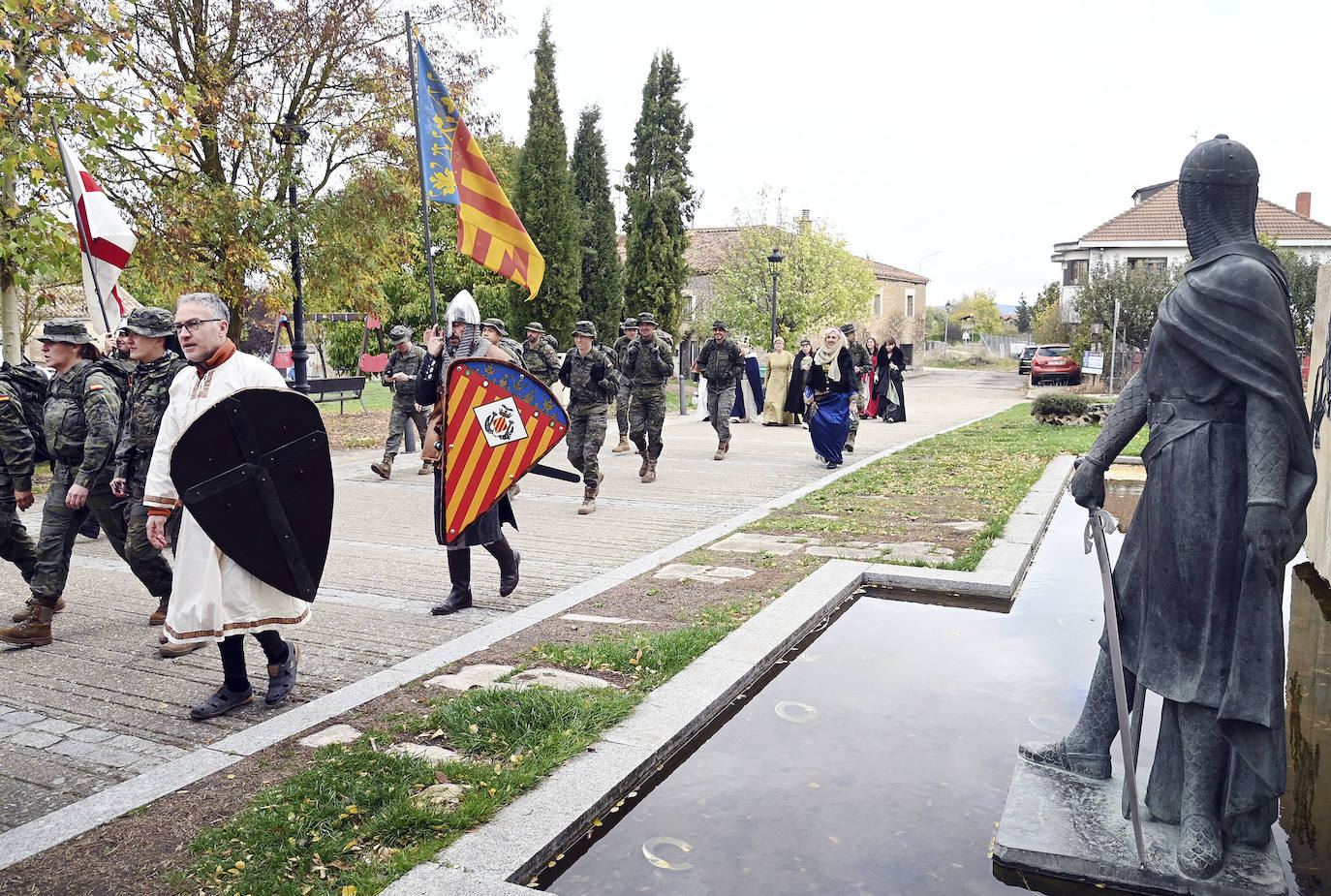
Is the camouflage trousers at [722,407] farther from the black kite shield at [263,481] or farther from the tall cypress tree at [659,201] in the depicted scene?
the tall cypress tree at [659,201]

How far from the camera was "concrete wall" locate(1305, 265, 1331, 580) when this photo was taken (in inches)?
261

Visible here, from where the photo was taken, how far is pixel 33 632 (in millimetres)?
5449

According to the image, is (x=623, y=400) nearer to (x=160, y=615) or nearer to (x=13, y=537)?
(x=160, y=615)

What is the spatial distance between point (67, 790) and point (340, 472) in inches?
380

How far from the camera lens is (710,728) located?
420 centimetres

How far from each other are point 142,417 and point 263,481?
163 centimetres

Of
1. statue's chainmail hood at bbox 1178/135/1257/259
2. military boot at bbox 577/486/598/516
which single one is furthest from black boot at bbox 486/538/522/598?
statue's chainmail hood at bbox 1178/135/1257/259

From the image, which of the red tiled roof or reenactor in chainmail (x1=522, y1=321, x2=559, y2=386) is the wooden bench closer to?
reenactor in chainmail (x1=522, y1=321, x2=559, y2=386)

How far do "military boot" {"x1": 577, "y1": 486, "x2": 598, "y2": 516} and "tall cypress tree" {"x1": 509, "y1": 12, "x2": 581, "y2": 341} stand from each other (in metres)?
18.9

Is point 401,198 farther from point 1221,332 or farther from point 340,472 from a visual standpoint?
point 1221,332

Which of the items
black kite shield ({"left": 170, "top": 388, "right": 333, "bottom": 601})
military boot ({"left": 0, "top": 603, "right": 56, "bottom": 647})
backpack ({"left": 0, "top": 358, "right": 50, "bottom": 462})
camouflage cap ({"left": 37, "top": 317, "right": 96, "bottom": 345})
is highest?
camouflage cap ({"left": 37, "top": 317, "right": 96, "bottom": 345})

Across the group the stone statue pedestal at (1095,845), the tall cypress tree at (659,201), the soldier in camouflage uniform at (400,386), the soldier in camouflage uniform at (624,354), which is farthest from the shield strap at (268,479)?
the tall cypress tree at (659,201)

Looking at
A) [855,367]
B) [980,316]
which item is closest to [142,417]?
[855,367]

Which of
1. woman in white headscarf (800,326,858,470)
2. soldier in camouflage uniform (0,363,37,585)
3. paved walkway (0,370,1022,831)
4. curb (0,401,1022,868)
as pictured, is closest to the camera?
curb (0,401,1022,868)
